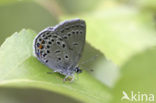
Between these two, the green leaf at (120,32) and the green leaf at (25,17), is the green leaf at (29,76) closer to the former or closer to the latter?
the green leaf at (120,32)

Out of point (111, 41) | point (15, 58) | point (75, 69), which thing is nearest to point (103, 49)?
point (111, 41)

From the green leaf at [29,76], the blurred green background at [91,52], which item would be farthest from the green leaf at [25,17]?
the green leaf at [29,76]

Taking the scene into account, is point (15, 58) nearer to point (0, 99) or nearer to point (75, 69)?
point (75, 69)

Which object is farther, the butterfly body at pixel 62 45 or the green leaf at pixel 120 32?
the green leaf at pixel 120 32

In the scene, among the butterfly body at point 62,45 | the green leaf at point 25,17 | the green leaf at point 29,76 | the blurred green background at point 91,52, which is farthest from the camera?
the green leaf at point 25,17

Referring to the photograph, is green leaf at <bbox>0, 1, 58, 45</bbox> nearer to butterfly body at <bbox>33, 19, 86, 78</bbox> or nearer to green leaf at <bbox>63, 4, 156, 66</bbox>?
green leaf at <bbox>63, 4, 156, 66</bbox>
